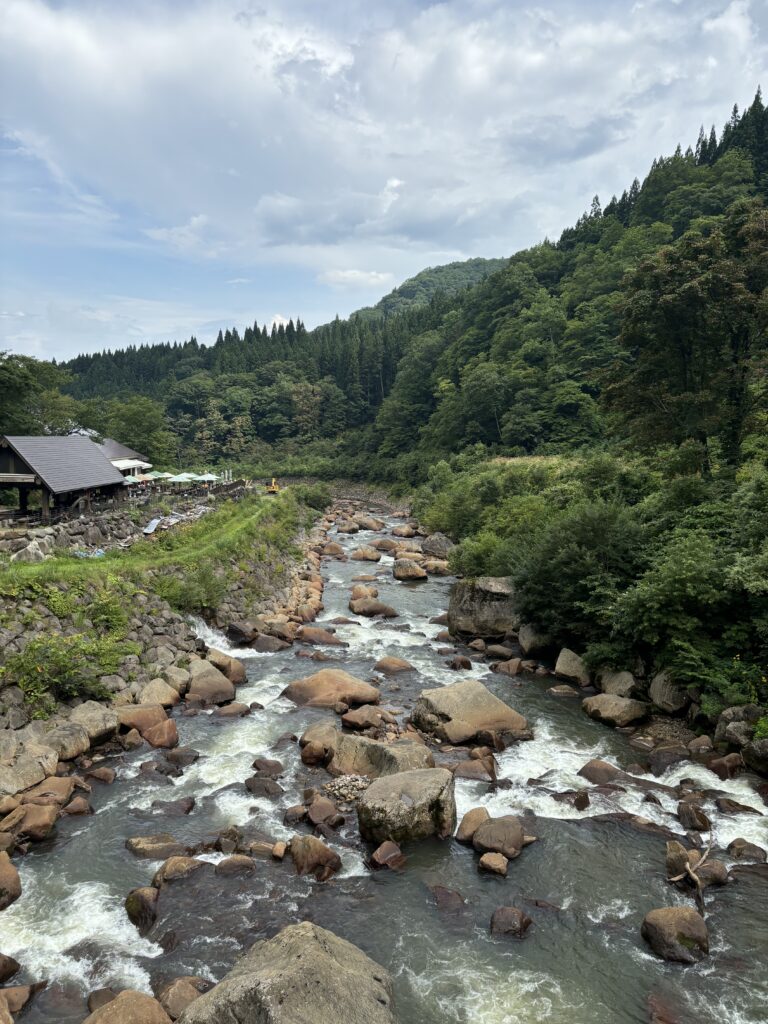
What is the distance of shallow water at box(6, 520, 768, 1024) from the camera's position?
8812 millimetres

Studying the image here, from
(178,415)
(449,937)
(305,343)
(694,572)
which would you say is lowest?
(449,937)

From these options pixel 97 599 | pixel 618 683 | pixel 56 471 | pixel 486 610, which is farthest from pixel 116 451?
pixel 618 683

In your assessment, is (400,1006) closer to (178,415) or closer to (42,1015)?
(42,1015)

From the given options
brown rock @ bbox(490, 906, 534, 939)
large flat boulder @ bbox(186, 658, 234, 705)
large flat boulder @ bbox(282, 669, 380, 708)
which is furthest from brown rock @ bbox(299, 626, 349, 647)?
brown rock @ bbox(490, 906, 534, 939)

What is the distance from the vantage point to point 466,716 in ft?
55.8

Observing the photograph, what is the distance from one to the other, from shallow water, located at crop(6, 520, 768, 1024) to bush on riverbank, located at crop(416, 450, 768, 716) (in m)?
4.06

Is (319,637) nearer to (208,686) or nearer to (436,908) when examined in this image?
(208,686)

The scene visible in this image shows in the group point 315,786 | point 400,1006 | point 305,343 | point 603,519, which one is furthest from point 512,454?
point 305,343

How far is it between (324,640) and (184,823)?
1217 centimetres

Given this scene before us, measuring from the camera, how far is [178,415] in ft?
374

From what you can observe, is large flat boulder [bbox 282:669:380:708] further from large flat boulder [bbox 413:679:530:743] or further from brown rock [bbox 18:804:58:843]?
brown rock [bbox 18:804:58:843]

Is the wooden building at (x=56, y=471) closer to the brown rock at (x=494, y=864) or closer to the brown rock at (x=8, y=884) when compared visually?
the brown rock at (x=8, y=884)

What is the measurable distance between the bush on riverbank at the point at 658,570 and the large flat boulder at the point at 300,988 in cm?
1195

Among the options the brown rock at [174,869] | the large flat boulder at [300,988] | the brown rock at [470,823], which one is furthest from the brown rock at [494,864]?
the brown rock at [174,869]
